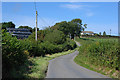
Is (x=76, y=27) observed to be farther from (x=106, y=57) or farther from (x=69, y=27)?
(x=106, y=57)

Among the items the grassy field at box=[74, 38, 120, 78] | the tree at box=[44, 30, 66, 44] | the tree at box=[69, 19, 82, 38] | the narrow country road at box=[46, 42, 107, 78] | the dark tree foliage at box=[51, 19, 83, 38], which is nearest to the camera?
the narrow country road at box=[46, 42, 107, 78]

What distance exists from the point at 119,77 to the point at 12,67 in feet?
26.4

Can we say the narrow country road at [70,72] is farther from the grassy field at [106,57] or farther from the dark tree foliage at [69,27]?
the dark tree foliage at [69,27]

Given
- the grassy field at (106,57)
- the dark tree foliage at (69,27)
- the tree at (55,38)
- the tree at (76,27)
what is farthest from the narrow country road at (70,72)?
the tree at (76,27)

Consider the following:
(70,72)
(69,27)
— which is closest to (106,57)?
(70,72)

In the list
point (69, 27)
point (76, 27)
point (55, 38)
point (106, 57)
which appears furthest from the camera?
point (76, 27)

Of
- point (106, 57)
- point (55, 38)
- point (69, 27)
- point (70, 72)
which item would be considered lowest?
point (70, 72)

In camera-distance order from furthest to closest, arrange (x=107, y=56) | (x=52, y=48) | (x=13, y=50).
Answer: (x=52, y=48)
(x=107, y=56)
(x=13, y=50)

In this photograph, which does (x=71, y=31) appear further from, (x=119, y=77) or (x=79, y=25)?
(x=119, y=77)

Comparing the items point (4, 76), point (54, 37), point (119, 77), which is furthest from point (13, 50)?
point (54, 37)

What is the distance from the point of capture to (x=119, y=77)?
41.0 feet

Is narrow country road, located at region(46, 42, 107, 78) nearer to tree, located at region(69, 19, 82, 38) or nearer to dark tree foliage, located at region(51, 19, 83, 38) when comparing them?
dark tree foliage, located at region(51, 19, 83, 38)

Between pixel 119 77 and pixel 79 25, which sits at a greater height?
pixel 79 25

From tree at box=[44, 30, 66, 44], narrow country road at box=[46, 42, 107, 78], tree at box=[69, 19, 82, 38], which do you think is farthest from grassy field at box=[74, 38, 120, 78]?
tree at box=[69, 19, 82, 38]
